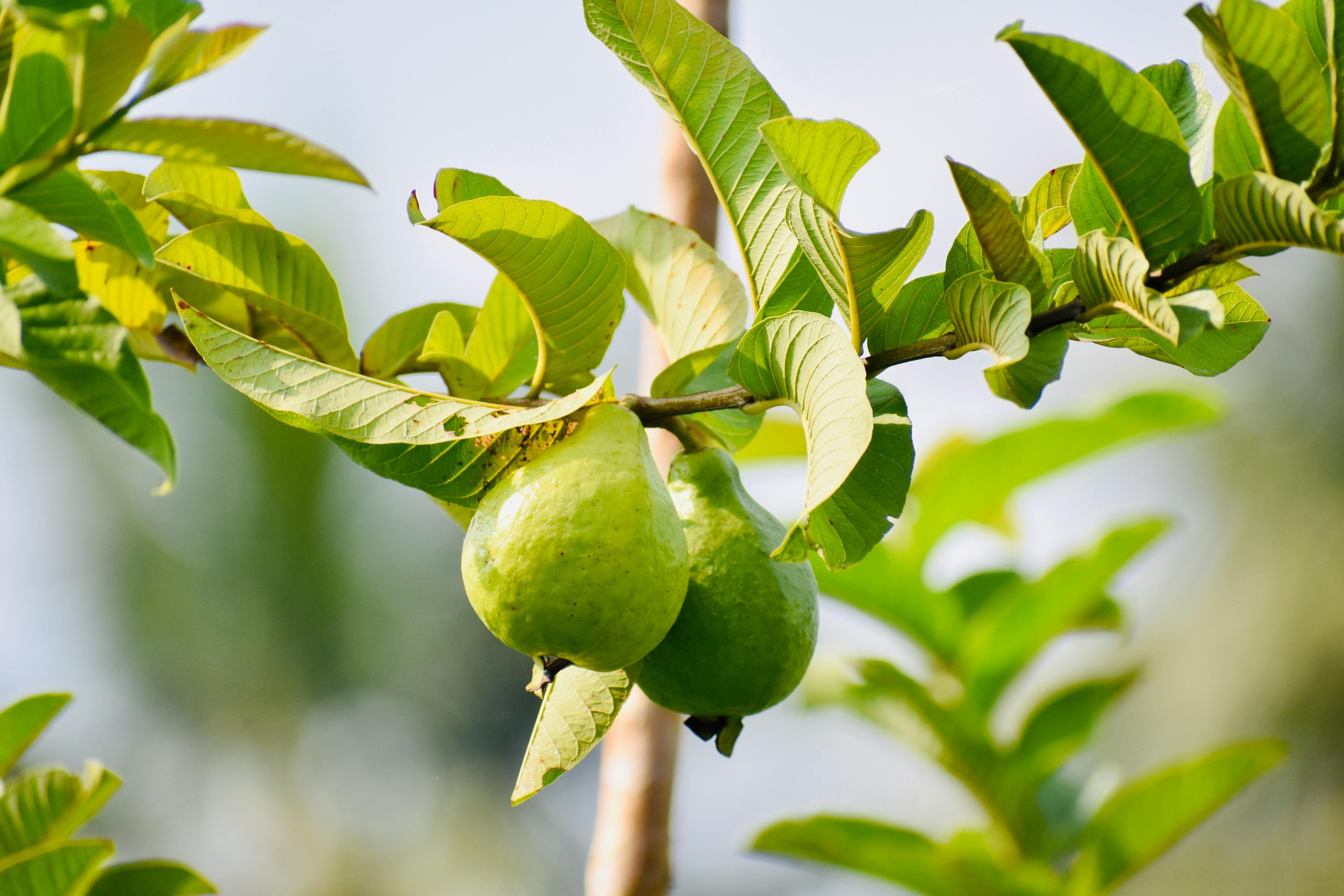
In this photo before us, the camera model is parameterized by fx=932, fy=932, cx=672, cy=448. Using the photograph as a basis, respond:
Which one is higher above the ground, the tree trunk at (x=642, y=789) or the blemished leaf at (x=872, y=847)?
the tree trunk at (x=642, y=789)

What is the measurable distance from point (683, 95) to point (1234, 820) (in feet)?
19.5

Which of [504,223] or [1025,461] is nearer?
[504,223]

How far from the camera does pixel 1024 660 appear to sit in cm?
163

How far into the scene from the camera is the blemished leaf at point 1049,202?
21.7 inches

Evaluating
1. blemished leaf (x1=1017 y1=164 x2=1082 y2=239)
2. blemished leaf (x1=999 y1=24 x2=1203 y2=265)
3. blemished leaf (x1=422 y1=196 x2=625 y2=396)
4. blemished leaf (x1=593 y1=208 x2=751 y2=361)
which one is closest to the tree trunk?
blemished leaf (x1=593 y1=208 x2=751 y2=361)

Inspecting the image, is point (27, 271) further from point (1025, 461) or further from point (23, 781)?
point (1025, 461)

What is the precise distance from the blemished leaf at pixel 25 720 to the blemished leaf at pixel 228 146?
1.73 feet

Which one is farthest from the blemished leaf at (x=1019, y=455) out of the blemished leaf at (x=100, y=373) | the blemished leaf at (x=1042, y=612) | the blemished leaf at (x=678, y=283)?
the blemished leaf at (x=100, y=373)

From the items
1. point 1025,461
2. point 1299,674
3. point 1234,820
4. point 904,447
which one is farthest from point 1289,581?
point 904,447

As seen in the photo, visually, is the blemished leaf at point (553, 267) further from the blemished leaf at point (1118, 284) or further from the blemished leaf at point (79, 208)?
the blemished leaf at point (1118, 284)

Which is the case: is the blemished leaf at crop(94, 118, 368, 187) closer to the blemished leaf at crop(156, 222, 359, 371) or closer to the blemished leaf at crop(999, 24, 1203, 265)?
the blemished leaf at crop(156, 222, 359, 371)

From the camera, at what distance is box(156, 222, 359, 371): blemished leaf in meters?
0.59

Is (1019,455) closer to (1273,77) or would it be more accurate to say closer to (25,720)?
(1273,77)

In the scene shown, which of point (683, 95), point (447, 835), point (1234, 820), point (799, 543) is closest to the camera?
point (799, 543)
